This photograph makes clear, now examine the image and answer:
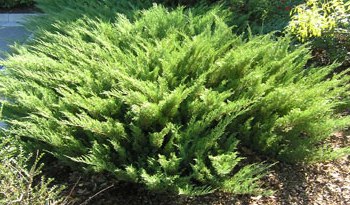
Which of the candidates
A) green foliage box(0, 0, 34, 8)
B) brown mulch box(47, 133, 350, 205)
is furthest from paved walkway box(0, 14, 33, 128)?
brown mulch box(47, 133, 350, 205)

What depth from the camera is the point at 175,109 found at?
3217 mm

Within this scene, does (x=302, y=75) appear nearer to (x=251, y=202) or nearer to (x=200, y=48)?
(x=200, y=48)

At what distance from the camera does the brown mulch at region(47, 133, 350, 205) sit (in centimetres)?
332

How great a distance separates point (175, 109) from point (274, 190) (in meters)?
0.95

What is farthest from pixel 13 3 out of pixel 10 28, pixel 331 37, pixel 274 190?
pixel 274 190

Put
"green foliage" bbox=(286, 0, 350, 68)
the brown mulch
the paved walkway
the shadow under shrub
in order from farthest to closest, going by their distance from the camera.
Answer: the paved walkway < "green foliage" bbox=(286, 0, 350, 68) < the brown mulch < the shadow under shrub

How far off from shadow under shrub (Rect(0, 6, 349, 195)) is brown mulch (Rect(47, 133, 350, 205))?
18cm

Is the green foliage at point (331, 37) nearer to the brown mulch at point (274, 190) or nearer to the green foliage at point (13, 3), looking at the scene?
the brown mulch at point (274, 190)

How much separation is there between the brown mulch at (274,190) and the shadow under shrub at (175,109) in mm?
180

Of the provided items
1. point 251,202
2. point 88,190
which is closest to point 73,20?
point 88,190

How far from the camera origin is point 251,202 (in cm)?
331

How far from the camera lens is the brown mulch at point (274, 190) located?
3.32 m

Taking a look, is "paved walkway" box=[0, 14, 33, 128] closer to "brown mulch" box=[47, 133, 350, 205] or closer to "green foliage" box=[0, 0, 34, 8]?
"green foliage" box=[0, 0, 34, 8]

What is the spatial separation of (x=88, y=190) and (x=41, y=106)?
2.32 ft
